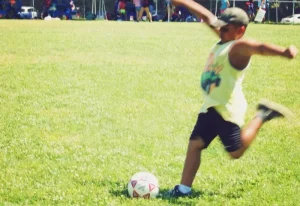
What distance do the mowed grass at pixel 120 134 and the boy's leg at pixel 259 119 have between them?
454mm

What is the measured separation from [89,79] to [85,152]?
4576mm

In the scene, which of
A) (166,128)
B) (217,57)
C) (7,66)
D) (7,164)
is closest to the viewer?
(217,57)

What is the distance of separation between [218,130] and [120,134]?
221 cm

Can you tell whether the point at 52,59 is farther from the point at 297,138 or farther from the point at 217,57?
the point at 217,57

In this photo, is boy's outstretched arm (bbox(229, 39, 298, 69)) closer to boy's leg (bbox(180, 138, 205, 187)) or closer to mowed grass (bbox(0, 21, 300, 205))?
boy's leg (bbox(180, 138, 205, 187))

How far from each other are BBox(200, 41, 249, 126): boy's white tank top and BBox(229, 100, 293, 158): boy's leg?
15cm

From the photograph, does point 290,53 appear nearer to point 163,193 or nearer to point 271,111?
point 271,111

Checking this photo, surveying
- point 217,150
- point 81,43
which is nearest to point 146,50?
point 81,43

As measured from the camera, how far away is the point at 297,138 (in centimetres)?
649

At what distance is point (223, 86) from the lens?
4367 mm

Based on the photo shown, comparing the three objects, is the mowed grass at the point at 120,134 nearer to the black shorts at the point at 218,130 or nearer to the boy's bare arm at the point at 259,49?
the black shorts at the point at 218,130

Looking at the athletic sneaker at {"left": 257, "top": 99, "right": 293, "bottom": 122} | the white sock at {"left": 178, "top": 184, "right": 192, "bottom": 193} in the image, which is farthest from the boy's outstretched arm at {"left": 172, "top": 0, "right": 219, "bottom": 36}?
the white sock at {"left": 178, "top": 184, "right": 192, "bottom": 193}

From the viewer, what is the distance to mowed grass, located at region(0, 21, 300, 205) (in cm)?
461

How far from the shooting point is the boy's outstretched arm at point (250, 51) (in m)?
3.78
